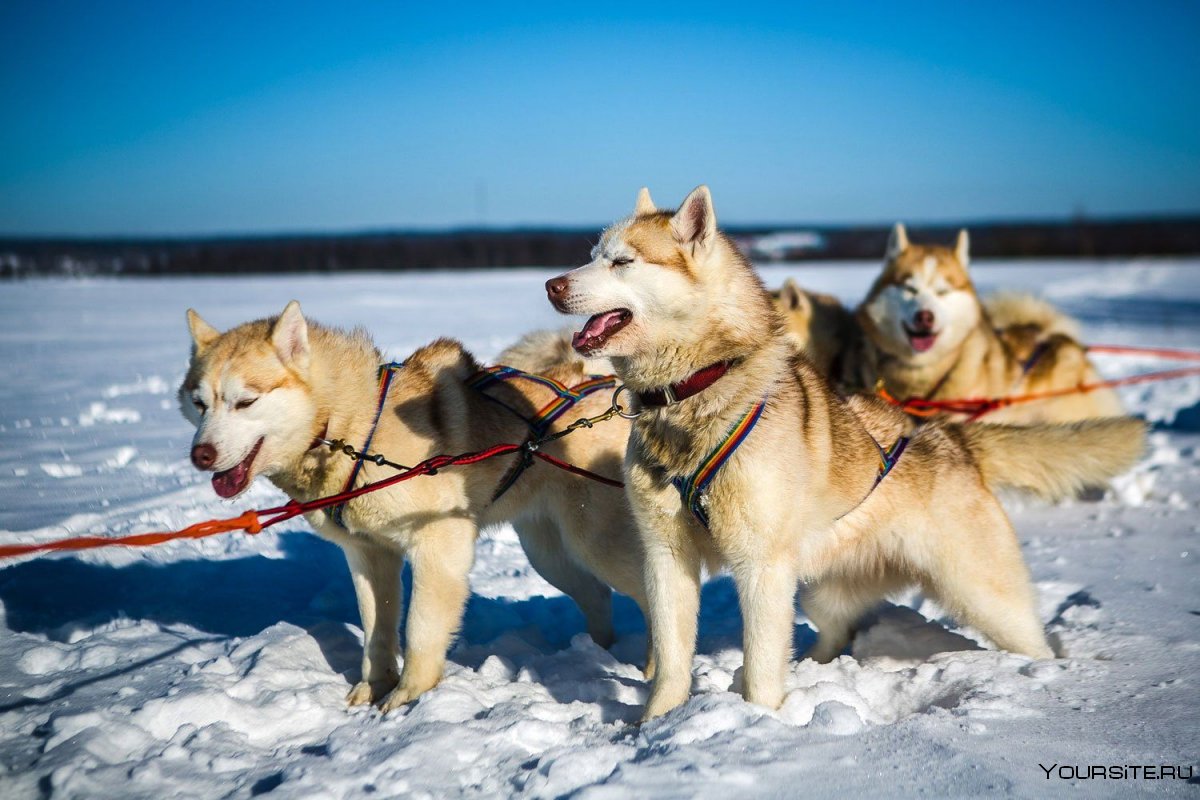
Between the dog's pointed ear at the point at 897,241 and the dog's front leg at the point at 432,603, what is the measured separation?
172 inches

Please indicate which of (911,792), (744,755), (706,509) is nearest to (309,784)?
(744,755)

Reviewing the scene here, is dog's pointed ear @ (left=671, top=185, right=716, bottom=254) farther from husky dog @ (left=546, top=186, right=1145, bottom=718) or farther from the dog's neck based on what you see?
the dog's neck

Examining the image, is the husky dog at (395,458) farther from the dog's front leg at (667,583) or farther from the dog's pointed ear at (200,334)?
the dog's front leg at (667,583)

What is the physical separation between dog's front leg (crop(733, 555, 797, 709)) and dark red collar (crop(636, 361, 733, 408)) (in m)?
0.61

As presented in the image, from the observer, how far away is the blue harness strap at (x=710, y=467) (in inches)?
111

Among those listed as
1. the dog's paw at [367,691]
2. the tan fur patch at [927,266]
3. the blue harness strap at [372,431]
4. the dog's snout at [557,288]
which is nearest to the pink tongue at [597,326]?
the dog's snout at [557,288]

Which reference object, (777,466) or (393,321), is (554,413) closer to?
(777,466)

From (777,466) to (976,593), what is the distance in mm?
1099

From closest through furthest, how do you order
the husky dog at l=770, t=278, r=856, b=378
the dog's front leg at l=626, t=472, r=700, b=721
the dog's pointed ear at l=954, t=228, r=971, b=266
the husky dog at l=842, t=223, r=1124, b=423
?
the dog's front leg at l=626, t=472, r=700, b=721 < the husky dog at l=842, t=223, r=1124, b=423 < the dog's pointed ear at l=954, t=228, r=971, b=266 < the husky dog at l=770, t=278, r=856, b=378

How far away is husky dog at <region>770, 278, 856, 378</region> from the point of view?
6379 mm

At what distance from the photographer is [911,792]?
94.0 inches

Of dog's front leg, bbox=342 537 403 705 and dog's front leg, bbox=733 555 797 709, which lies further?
dog's front leg, bbox=342 537 403 705

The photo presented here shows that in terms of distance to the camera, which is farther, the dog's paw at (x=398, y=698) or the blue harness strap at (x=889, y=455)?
the blue harness strap at (x=889, y=455)

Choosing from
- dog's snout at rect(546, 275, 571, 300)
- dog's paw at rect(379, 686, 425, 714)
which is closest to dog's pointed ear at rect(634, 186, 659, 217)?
dog's snout at rect(546, 275, 571, 300)
